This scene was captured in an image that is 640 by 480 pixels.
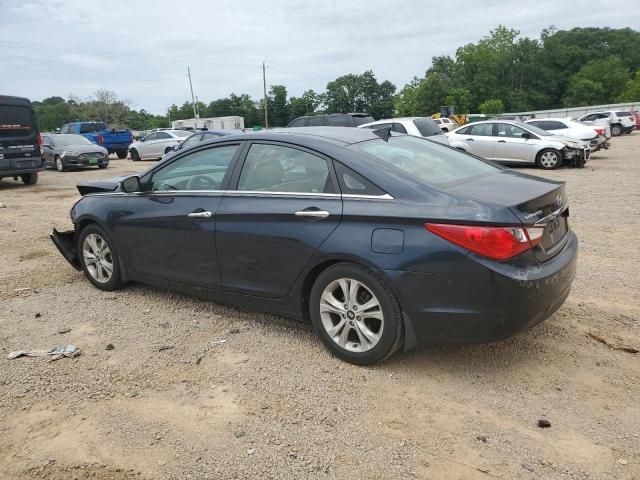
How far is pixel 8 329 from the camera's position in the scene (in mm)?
4340

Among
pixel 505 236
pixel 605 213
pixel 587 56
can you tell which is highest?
pixel 587 56

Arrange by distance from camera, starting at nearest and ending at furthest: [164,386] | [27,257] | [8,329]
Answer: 1. [164,386]
2. [8,329]
3. [27,257]

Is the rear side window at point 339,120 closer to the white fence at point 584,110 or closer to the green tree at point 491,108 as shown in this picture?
the white fence at point 584,110

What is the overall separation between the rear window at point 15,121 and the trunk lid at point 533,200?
516 inches

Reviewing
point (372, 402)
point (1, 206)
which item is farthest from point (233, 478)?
point (1, 206)

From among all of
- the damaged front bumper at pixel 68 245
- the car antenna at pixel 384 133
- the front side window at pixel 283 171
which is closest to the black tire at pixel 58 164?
the damaged front bumper at pixel 68 245

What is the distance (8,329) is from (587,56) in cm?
9708

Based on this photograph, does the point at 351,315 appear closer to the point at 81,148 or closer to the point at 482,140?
the point at 482,140

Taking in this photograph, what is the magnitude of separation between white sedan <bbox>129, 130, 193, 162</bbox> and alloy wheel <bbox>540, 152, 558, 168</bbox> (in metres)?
14.7

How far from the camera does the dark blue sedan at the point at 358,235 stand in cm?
304

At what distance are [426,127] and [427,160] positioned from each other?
11.1 m

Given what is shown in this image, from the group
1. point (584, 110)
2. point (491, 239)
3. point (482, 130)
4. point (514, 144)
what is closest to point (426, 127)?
point (482, 130)

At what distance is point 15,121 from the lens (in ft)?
43.5

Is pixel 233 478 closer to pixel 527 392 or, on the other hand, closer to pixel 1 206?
pixel 527 392
